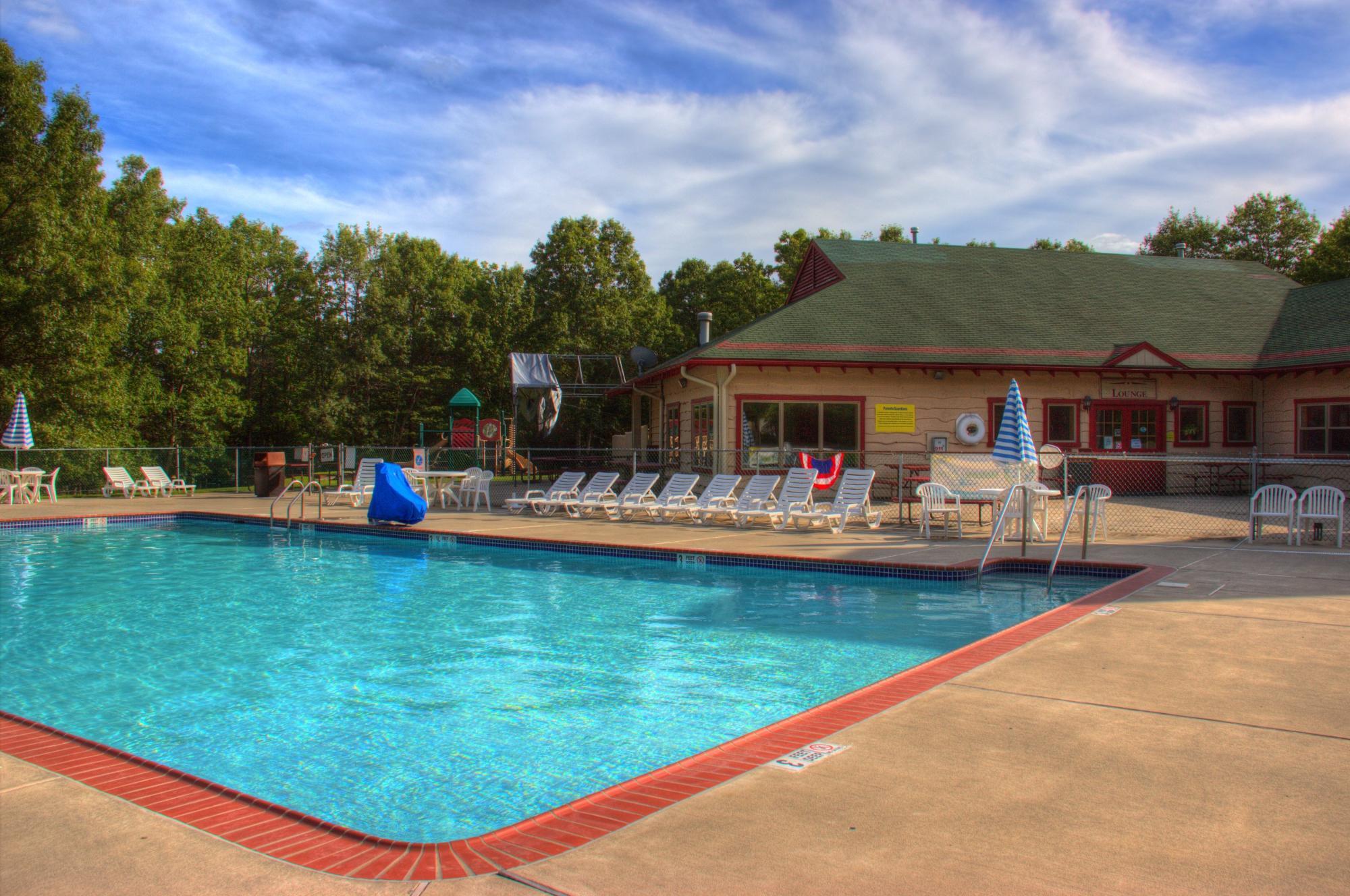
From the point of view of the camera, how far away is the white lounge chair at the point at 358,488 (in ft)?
63.6

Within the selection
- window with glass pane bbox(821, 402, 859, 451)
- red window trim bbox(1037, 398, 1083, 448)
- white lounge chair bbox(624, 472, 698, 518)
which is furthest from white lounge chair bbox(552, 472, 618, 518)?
red window trim bbox(1037, 398, 1083, 448)

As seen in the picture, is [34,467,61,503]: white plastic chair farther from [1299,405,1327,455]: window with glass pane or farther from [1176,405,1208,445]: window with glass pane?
[1299,405,1327,455]: window with glass pane

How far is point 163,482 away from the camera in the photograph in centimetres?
2355

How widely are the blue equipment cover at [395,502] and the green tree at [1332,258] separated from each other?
35142 millimetres

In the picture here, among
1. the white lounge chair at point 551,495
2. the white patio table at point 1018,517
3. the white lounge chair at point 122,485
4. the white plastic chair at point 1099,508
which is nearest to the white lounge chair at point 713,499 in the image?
the white lounge chair at point 551,495

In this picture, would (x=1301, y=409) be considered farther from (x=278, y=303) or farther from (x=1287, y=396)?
(x=278, y=303)

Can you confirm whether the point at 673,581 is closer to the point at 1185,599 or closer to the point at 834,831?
the point at 1185,599

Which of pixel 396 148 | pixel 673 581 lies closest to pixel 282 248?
pixel 396 148

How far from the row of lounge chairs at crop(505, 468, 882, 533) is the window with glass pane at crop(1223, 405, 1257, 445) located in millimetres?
9965

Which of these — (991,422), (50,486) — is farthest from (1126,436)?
(50,486)

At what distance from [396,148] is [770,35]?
10.3 metres

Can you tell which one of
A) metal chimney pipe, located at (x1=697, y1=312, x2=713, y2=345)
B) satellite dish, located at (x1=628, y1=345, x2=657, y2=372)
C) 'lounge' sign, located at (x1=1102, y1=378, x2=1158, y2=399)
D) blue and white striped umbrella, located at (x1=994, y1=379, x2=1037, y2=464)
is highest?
metal chimney pipe, located at (x1=697, y1=312, x2=713, y2=345)

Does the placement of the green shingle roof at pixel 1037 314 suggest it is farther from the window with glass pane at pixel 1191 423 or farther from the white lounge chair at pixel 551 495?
the white lounge chair at pixel 551 495

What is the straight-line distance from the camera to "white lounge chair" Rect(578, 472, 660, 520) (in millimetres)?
16438
